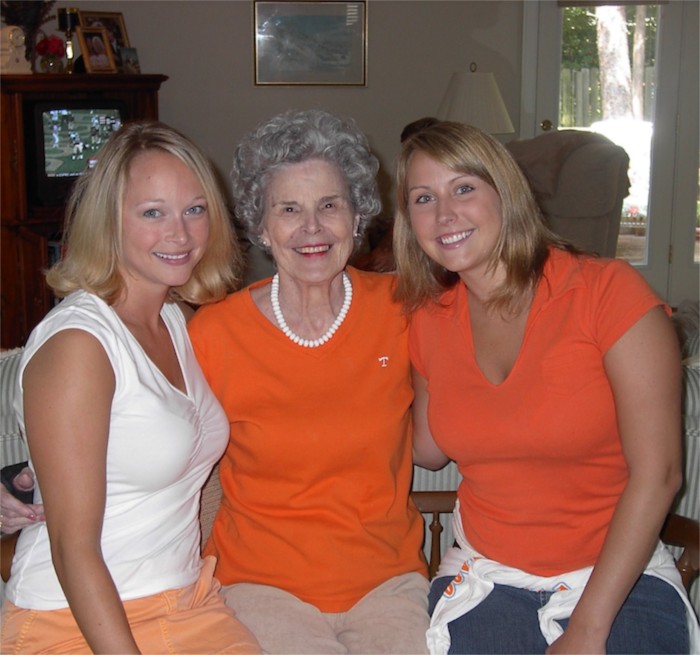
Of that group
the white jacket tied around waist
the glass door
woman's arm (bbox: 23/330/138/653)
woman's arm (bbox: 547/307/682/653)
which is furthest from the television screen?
woman's arm (bbox: 547/307/682/653)

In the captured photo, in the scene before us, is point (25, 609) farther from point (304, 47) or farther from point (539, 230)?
point (304, 47)

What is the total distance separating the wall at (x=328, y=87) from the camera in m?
5.58

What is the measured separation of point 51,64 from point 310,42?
1.64m

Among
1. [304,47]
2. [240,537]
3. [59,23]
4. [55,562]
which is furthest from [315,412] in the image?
[304,47]

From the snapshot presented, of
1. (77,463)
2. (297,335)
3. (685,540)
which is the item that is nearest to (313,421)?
(297,335)

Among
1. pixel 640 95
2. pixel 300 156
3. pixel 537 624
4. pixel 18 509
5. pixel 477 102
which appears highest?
pixel 640 95

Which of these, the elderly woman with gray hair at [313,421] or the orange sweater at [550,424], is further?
the elderly woman with gray hair at [313,421]

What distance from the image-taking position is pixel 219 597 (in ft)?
5.28

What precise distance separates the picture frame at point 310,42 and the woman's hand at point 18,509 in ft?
14.7

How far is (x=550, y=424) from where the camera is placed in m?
1.50

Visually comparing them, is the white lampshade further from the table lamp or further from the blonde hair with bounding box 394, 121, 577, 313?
the blonde hair with bounding box 394, 121, 577, 313

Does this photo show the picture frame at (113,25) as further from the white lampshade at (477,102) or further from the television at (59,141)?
the white lampshade at (477,102)

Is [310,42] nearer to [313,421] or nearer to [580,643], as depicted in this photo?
[313,421]

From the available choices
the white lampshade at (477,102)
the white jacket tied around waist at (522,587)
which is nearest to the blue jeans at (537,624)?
the white jacket tied around waist at (522,587)
